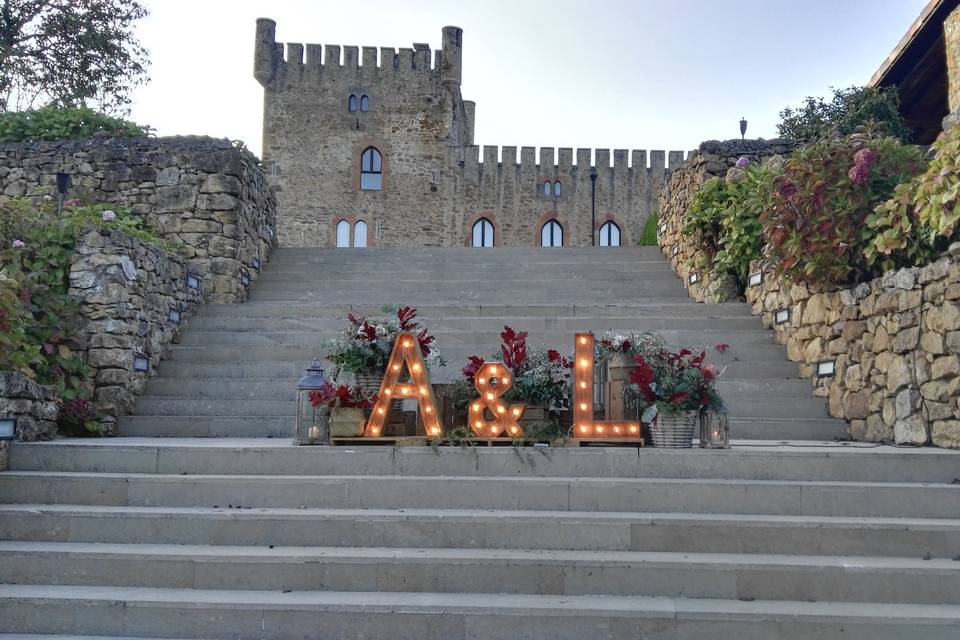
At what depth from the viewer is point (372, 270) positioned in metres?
9.99

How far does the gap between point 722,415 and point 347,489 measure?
213cm

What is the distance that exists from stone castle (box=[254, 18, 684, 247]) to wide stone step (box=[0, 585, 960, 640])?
24.4 meters

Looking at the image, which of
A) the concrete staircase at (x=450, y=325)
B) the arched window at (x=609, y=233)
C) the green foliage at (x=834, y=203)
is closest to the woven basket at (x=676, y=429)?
the concrete staircase at (x=450, y=325)

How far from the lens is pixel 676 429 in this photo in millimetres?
4477

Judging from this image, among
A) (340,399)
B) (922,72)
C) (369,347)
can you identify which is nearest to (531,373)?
(369,347)

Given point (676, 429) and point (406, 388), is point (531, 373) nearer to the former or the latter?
point (406, 388)

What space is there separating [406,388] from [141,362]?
277 centimetres

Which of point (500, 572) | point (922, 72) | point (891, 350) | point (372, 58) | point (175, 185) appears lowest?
point (500, 572)

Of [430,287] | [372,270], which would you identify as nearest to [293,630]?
[430,287]

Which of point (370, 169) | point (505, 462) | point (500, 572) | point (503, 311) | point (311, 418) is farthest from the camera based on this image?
point (370, 169)

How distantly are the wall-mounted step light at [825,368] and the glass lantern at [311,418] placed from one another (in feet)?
12.3

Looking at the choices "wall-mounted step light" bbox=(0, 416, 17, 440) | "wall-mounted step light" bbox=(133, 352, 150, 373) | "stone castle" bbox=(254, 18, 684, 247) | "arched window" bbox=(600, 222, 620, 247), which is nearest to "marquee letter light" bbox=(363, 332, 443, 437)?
"wall-mounted step light" bbox=(0, 416, 17, 440)

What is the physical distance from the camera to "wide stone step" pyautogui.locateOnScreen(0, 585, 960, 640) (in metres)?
3.19

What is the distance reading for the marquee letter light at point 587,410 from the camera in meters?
4.48
